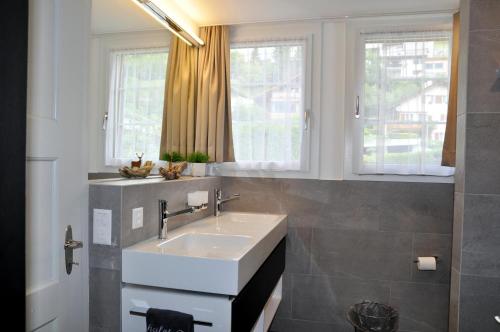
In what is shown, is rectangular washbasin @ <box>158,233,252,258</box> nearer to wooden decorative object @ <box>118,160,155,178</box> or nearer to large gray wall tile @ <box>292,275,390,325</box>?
wooden decorative object @ <box>118,160,155,178</box>

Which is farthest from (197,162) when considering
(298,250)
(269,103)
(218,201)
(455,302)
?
(455,302)

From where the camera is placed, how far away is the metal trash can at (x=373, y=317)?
2354 mm

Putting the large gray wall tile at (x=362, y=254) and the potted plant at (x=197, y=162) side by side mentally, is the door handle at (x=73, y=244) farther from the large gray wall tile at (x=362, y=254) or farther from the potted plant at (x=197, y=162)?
the large gray wall tile at (x=362, y=254)

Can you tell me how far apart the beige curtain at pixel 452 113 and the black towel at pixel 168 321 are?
1.94m

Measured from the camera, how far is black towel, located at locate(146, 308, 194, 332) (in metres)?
1.41

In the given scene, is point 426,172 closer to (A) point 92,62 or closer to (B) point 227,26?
(B) point 227,26

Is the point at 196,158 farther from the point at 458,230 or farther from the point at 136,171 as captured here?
the point at 458,230

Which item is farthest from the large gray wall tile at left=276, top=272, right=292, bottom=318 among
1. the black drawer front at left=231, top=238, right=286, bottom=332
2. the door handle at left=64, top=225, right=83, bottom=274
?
the door handle at left=64, top=225, right=83, bottom=274

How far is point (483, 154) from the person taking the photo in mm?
1680

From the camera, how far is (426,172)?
2457 mm

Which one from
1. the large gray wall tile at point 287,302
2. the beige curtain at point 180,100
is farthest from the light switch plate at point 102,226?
the large gray wall tile at point 287,302

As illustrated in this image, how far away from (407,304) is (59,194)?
2344 millimetres

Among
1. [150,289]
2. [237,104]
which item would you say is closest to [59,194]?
[150,289]

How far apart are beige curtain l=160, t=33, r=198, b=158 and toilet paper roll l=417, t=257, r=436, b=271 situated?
1778 mm
